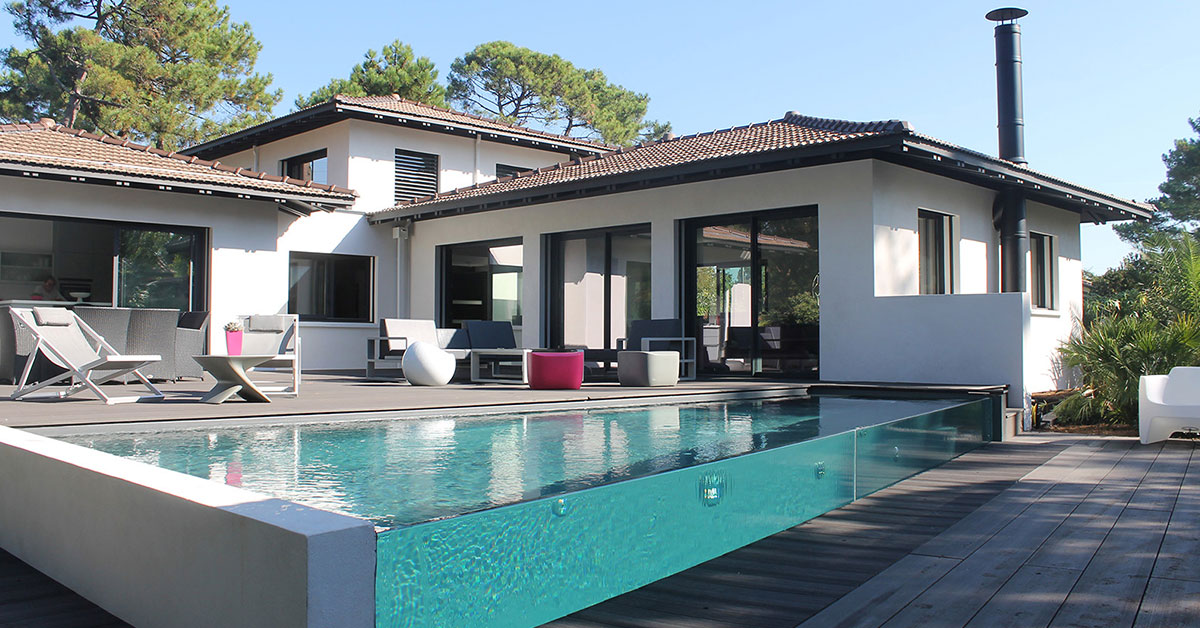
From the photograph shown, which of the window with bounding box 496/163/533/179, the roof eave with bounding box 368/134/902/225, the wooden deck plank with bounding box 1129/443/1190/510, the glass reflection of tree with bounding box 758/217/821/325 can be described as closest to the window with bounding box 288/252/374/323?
the roof eave with bounding box 368/134/902/225

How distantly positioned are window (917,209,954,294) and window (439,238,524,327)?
614 centimetres

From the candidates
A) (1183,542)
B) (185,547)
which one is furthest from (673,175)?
(185,547)

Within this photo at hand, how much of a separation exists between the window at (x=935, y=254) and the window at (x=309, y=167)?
34.4 ft

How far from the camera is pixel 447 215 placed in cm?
1438

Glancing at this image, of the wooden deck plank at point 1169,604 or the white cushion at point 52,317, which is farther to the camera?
the white cushion at point 52,317

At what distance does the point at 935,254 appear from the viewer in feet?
37.5

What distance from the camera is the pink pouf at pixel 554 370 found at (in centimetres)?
934

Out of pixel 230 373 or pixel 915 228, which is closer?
A: pixel 230 373

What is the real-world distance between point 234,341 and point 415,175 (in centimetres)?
579

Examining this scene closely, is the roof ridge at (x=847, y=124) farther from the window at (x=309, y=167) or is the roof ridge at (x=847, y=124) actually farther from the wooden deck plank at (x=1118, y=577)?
the window at (x=309, y=167)

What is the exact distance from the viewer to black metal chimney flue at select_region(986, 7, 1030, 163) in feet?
44.1

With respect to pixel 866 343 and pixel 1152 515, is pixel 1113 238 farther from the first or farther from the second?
pixel 1152 515

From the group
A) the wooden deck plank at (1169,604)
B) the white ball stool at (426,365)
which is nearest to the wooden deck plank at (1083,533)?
the wooden deck plank at (1169,604)

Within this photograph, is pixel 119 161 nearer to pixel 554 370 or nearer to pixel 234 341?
pixel 234 341
